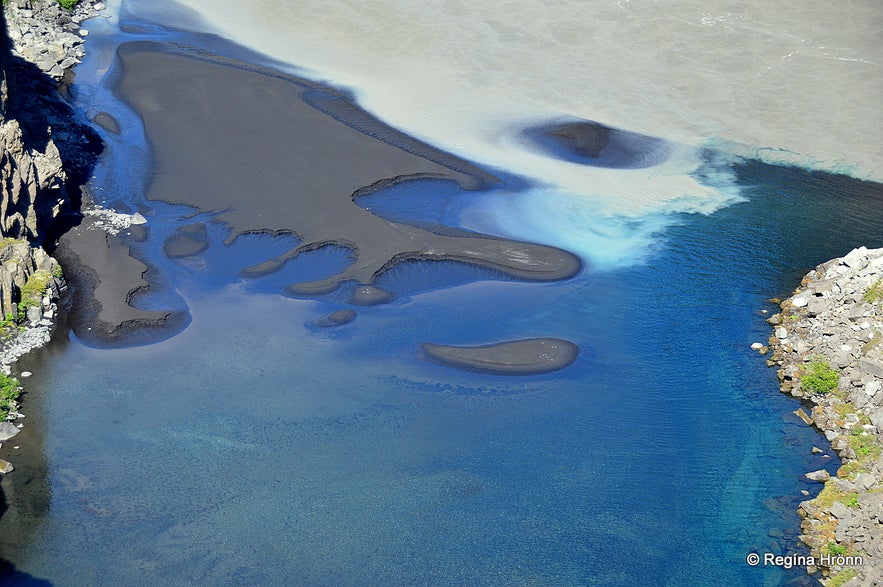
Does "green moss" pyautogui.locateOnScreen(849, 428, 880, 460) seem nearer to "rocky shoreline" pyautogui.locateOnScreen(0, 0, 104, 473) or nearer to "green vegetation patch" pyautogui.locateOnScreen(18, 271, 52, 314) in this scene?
"rocky shoreline" pyautogui.locateOnScreen(0, 0, 104, 473)

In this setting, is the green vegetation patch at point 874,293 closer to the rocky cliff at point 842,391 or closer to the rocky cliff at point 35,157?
the rocky cliff at point 842,391

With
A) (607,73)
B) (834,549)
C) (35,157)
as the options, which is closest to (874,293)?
(834,549)

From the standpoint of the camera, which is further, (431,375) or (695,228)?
(695,228)

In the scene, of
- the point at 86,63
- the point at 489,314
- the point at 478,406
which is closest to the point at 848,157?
the point at 489,314

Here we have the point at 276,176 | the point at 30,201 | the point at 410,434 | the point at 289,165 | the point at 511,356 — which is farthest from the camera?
the point at 289,165

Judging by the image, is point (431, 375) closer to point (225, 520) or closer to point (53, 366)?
point (225, 520)

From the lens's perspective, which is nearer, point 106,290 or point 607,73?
point 106,290

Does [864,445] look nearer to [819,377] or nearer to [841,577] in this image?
[819,377]

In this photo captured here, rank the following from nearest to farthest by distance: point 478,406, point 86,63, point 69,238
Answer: point 478,406
point 69,238
point 86,63
